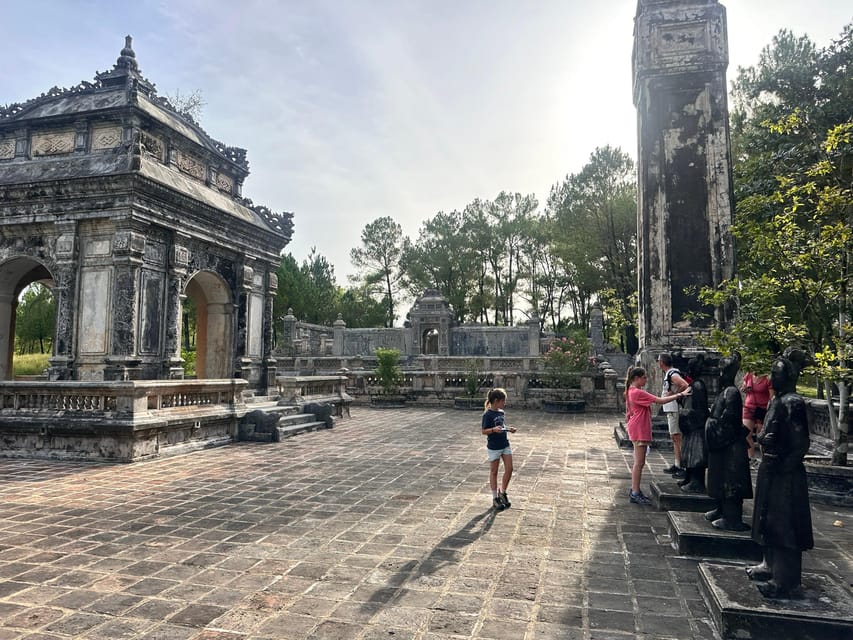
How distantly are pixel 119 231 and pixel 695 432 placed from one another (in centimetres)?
1095

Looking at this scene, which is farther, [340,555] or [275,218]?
[275,218]

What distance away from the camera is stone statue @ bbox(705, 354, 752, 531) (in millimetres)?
4656

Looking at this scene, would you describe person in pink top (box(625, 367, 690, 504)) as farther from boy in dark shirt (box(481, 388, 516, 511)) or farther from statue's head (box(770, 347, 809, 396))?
statue's head (box(770, 347, 809, 396))

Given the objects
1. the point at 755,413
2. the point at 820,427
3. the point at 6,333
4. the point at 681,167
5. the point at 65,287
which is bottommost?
the point at 820,427

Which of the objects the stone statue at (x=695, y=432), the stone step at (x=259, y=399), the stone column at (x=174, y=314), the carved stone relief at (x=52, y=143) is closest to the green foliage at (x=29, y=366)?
the carved stone relief at (x=52, y=143)

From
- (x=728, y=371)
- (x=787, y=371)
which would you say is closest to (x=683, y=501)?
(x=728, y=371)

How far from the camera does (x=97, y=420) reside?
8859mm

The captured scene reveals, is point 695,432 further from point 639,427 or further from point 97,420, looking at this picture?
point 97,420

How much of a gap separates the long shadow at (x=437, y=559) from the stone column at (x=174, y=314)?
858 centimetres

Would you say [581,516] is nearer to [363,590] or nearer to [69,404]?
[363,590]

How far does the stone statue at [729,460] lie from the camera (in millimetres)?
4656

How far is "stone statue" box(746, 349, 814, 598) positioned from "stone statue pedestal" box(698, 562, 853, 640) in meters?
0.12

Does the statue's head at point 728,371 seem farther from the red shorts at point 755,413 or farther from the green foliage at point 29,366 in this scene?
the green foliage at point 29,366

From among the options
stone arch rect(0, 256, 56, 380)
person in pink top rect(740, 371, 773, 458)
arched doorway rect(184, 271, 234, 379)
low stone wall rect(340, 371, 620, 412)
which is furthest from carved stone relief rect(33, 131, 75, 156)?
person in pink top rect(740, 371, 773, 458)
